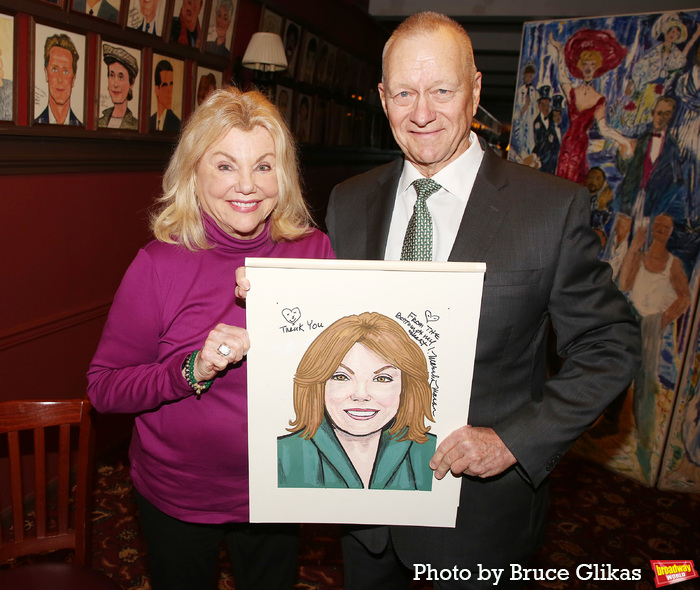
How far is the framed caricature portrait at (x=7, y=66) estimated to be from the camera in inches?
96.9

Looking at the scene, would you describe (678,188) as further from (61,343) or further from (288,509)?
(61,343)

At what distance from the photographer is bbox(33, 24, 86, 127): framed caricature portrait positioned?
269 cm

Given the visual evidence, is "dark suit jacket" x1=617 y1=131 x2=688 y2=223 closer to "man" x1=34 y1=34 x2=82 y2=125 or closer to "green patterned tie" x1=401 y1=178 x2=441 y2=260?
"green patterned tie" x1=401 y1=178 x2=441 y2=260

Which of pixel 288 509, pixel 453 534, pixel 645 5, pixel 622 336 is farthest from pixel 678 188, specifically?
pixel 645 5

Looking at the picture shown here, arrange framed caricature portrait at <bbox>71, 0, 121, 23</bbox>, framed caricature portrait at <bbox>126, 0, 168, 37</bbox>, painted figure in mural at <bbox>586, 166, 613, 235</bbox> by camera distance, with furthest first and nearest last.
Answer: painted figure in mural at <bbox>586, 166, 613, 235</bbox>, framed caricature portrait at <bbox>126, 0, 168, 37</bbox>, framed caricature portrait at <bbox>71, 0, 121, 23</bbox>

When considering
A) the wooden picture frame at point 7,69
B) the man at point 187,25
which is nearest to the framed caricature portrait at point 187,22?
the man at point 187,25

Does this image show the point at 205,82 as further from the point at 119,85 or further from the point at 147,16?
the point at 119,85

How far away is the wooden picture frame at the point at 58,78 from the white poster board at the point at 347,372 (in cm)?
216

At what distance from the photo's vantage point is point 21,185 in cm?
274

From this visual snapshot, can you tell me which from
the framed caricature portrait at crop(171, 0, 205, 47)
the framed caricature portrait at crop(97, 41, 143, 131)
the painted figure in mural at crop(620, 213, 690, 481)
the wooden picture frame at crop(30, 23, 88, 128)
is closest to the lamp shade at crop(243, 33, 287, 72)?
the framed caricature portrait at crop(171, 0, 205, 47)

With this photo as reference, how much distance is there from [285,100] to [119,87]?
2408 mm

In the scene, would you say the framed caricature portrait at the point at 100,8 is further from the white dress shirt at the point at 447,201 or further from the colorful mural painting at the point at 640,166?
the colorful mural painting at the point at 640,166

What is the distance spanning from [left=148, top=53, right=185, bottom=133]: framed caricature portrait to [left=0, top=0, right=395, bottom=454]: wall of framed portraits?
0.01 meters

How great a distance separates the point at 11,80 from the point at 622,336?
270 cm
